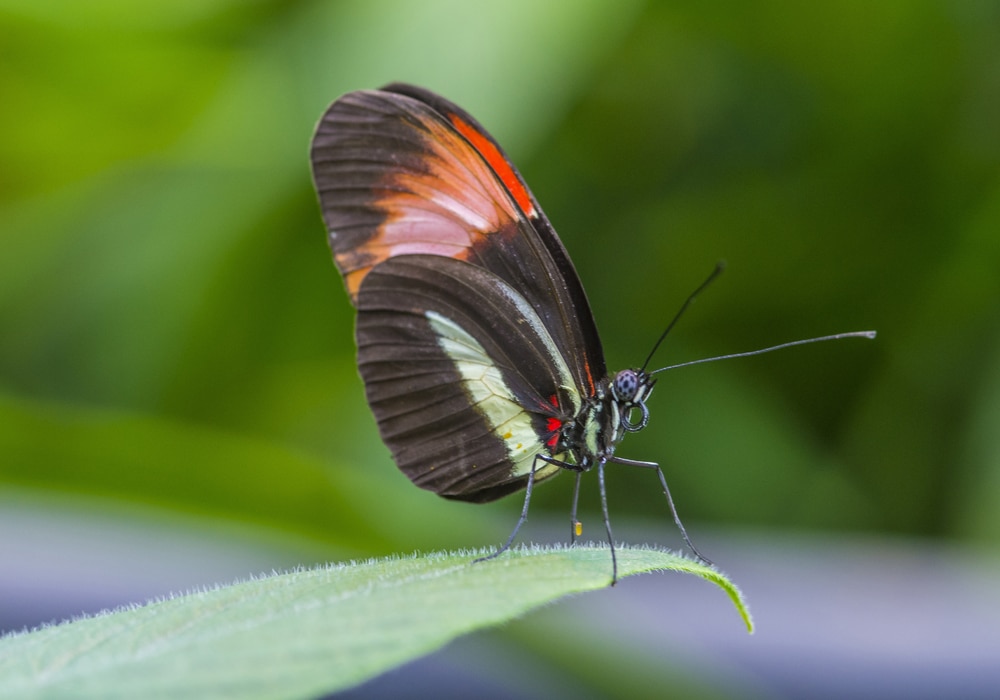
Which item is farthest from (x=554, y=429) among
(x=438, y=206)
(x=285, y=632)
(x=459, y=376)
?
(x=285, y=632)

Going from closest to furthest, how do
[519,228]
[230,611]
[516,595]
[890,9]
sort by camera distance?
[516,595]
[230,611]
[519,228]
[890,9]

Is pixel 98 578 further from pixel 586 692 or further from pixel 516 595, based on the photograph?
pixel 516 595

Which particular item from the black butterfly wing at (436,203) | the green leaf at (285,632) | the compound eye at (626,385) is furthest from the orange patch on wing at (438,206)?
the green leaf at (285,632)

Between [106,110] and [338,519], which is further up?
[106,110]

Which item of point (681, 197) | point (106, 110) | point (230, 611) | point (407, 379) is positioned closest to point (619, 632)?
point (407, 379)

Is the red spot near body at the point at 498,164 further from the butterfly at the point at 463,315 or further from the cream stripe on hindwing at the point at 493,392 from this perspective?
the cream stripe on hindwing at the point at 493,392

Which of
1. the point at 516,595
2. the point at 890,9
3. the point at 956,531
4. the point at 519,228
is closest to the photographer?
the point at 516,595

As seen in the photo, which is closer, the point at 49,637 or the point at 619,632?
the point at 49,637

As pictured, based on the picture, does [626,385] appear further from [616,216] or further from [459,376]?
[616,216]
